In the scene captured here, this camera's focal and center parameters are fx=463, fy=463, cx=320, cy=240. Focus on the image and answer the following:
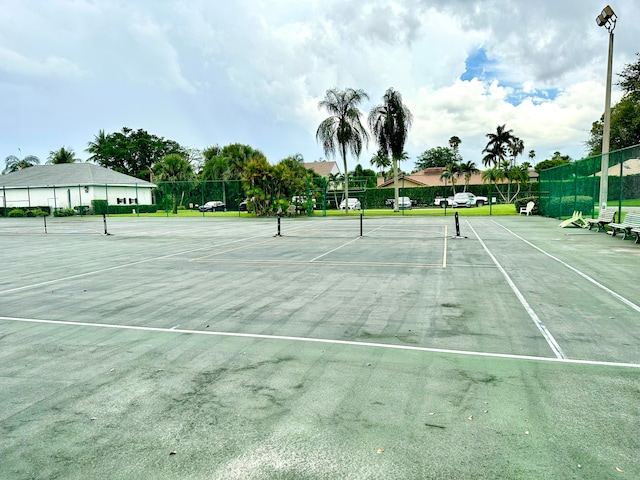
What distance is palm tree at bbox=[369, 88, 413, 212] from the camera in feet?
135

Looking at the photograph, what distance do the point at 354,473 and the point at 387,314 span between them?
12.8 ft

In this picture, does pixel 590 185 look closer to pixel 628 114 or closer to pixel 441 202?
pixel 628 114

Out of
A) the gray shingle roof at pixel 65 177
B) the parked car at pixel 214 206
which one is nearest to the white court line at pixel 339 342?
the parked car at pixel 214 206

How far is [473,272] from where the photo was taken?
399 inches

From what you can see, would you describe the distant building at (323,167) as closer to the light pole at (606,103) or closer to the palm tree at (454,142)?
the palm tree at (454,142)

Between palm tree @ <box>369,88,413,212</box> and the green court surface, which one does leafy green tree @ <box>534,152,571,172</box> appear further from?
the green court surface

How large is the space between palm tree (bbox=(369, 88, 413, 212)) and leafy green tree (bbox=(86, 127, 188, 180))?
46776mm

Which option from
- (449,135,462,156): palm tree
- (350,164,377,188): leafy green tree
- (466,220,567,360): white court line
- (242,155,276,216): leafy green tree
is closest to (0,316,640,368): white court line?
(466,220,567,360): white court line

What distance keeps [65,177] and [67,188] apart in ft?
11.7

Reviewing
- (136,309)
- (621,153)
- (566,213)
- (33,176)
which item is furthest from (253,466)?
(33,176)

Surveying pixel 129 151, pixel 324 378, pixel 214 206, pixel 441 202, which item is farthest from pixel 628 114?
pixel 129 151

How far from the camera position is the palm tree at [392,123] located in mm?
41250

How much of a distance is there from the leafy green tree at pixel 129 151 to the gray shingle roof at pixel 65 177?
1986 cm

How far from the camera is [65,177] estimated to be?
52406 mm
